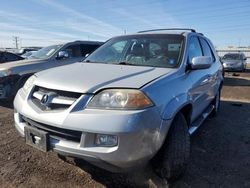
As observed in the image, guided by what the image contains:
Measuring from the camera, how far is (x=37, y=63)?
730cm

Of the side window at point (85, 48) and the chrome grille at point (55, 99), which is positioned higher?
the side window at point (85, 48)

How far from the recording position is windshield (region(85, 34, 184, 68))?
3.54 meters

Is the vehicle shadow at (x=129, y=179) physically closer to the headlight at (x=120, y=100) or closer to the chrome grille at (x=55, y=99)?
the chrome grille at (x=55, y=99)

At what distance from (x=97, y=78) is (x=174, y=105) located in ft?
2.75

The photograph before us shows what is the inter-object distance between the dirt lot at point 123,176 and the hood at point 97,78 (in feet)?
3.59

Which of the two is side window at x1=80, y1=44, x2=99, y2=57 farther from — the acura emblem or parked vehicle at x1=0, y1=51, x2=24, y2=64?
the acura emblem

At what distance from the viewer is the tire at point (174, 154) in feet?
9.24

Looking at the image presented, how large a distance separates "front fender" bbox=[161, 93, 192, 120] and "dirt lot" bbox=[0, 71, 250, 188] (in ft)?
2.77

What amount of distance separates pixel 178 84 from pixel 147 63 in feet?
2.31

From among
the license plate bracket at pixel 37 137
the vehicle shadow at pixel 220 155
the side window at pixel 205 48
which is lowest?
the vehicle shadow at pixel 220 155

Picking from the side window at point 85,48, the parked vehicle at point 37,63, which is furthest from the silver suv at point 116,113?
the side window at point 85,48

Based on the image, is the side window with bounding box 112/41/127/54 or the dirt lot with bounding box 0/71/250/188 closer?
the dirt lot with bounding box 0/71/250/188

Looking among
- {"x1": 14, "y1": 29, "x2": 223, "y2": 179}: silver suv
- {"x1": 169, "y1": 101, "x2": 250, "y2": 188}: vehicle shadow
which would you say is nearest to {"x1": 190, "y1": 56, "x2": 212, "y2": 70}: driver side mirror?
{"x1": 14, "y1": 29, "x2": 223, "y2": 179}: silver suv

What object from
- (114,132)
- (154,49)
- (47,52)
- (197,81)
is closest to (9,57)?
(47,52)
